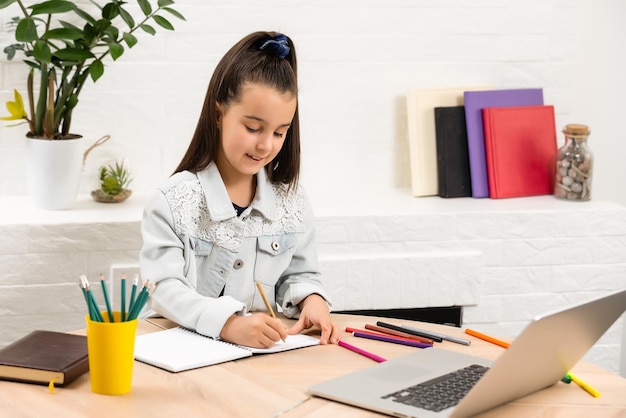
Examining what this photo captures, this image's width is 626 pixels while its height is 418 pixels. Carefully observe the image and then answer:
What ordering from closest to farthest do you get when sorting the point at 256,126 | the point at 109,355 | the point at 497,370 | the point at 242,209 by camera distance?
the point at 497,370
the point at 109,355
the point at 256,126
the point at 242,209

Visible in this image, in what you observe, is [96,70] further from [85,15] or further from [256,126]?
[256,126]

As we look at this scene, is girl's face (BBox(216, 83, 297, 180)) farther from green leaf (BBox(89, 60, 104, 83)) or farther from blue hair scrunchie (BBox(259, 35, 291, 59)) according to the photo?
green leaf (BBox(89, 60, 104, 83))

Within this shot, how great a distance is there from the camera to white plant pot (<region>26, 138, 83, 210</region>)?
2.54 meters

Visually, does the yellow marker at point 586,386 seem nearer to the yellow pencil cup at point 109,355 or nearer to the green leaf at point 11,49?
the yellow pencil cup at point 109,355

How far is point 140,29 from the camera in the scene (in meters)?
2.76

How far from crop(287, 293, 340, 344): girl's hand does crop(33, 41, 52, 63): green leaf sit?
1001mm

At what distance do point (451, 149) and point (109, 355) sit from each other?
5.91 ft

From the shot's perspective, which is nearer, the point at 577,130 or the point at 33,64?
the point at 33,64

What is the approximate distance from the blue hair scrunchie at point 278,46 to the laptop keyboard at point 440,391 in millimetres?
778

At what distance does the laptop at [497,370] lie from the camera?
1274 mm

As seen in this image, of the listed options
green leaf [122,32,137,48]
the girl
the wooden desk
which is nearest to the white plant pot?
green leaf [122,32,137,48]

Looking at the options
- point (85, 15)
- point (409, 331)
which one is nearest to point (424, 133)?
point (85, 15)

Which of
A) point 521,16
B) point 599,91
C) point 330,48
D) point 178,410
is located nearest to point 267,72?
point 178,410

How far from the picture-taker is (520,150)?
3.00 metres
